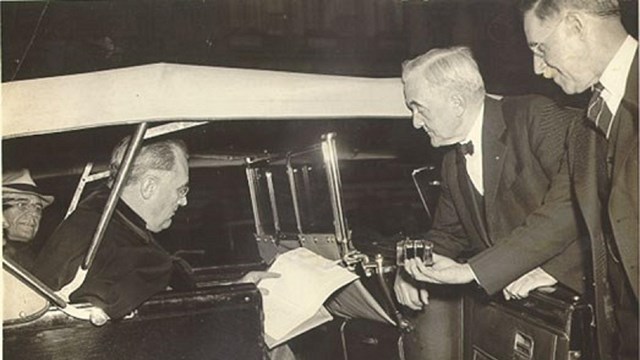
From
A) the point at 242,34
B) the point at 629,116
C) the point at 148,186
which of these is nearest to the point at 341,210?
the point at 148,186

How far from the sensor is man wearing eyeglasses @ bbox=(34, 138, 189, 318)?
1351 millimetres

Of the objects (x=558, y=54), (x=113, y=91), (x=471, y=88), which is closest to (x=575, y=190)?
(x=558, y=54)

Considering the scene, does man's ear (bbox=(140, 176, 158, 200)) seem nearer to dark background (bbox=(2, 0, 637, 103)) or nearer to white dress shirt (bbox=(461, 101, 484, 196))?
white dress shirt (bbox=(461, 101, 484, 196))

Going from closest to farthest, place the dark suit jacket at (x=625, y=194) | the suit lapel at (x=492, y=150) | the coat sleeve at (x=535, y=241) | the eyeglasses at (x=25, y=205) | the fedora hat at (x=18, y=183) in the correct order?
the dark suit jacket at (x=625, y=194)
the coat sleeve at (x=535, y=241)
the suit lapel at (x=492, y=150)
the fedora hat at (x=18, y=183)
the eyeglasses at (x=25, y=205)

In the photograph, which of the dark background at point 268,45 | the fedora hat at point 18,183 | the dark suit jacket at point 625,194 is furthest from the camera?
the dark background at point 268,45

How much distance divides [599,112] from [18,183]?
71.9 inches

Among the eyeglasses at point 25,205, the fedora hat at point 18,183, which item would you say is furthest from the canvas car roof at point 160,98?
the eyeglasses at point 25,205

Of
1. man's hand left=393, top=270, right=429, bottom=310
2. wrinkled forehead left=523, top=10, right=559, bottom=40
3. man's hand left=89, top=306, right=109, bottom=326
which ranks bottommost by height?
man's hand left=393, top=270, right=429, bottom=310

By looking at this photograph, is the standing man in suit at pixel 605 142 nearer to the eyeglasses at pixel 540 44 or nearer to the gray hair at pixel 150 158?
the eyeglasses at pixel 540 44

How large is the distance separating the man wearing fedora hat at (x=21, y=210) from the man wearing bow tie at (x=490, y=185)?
1337 millimetres

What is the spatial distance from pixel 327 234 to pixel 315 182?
0.84 ft

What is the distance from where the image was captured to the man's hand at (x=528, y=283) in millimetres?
1437

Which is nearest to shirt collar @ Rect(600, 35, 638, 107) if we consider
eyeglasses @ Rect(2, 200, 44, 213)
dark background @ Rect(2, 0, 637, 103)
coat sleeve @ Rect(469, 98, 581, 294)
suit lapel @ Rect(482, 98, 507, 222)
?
coat sleeve @ Rect(469, 98, 581, 294)

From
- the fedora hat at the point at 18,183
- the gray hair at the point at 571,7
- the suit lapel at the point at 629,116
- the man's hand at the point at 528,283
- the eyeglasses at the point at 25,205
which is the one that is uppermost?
the gray hair at the point at 571,7
